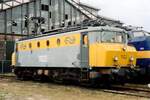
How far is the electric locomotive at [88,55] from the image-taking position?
20.4 metres

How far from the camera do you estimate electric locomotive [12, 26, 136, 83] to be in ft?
66.8

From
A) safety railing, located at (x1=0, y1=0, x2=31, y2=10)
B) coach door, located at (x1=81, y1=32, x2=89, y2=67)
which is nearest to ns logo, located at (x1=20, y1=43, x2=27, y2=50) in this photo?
coach door, located at (x1=81, y1=32, x2=89, y2=67)

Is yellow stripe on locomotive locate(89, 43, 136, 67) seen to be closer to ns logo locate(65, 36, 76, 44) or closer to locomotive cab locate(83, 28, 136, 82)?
locomotive cab locate(83, 28, 136, 82)

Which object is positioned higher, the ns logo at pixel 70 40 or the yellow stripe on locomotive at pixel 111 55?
the ns logo at pixel 70 40

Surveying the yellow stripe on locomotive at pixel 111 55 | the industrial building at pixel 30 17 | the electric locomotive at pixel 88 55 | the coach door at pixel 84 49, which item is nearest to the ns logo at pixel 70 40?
the electric locomotive at pixel 88 55

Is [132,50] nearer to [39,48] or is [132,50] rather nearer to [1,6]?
[39,48]

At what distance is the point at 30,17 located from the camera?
4766 centimetres

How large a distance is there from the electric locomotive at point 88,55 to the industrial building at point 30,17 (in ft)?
48.8

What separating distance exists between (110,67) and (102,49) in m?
0.96

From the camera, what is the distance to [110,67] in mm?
20328

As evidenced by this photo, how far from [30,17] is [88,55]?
90.3 ft

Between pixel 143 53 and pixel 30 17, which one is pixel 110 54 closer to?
pixel 143 53

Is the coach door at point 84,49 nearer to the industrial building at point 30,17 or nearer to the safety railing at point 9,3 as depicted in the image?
the industrial building at point 30,17

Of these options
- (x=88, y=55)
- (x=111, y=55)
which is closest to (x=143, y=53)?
(x=111, y=55)
